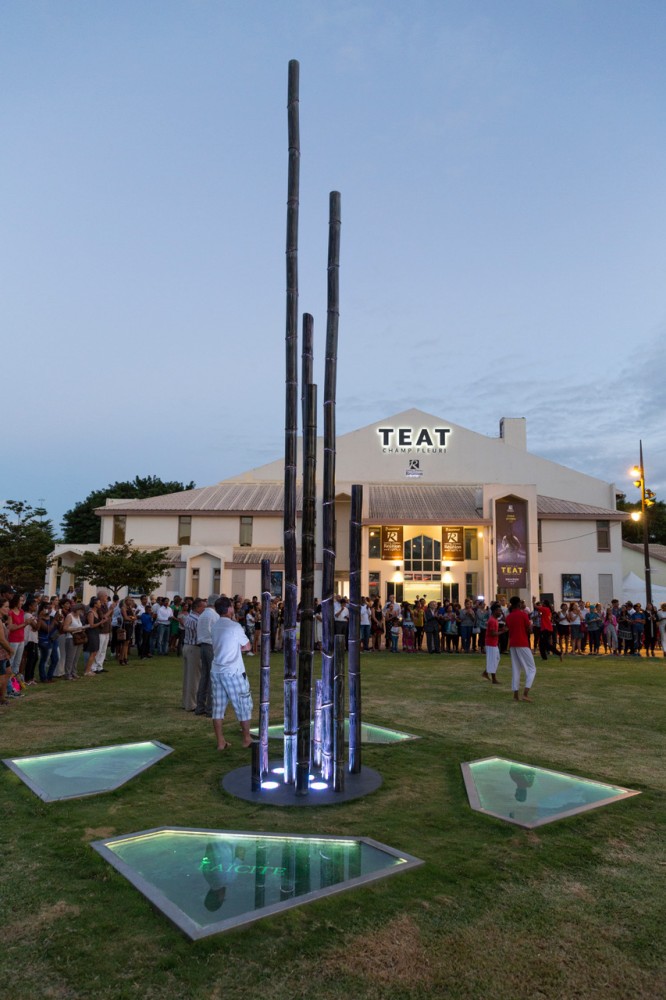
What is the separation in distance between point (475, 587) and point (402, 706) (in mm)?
25067

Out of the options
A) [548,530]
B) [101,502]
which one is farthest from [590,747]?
[101,502]

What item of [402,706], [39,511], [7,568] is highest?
[39,511]

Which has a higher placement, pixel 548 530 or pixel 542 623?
pixel 548 530

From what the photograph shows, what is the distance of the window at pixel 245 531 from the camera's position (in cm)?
3728

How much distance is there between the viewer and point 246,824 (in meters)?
5.33

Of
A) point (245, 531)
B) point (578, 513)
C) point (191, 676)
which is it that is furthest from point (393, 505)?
point (191, 676)

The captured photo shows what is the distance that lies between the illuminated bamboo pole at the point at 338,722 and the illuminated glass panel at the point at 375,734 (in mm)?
1917

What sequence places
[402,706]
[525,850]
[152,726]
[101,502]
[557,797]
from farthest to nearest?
1. [101,502]
2. [402,706]
3. [152,726]
4. [557,797]
5. [525,850]

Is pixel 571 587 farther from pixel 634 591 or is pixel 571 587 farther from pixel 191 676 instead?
pixel 191 676

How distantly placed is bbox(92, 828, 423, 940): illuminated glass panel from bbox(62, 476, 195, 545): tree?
203 feet

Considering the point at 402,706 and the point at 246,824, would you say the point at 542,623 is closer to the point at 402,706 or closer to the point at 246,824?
the point at 402,706

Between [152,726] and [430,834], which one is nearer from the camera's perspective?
[430,834]

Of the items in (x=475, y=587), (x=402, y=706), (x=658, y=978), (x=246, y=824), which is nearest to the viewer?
(x=658, y=978)

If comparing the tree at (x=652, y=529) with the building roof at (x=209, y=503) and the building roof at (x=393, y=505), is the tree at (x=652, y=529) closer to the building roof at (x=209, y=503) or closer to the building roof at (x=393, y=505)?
the building roof at (x=393, y=505)
